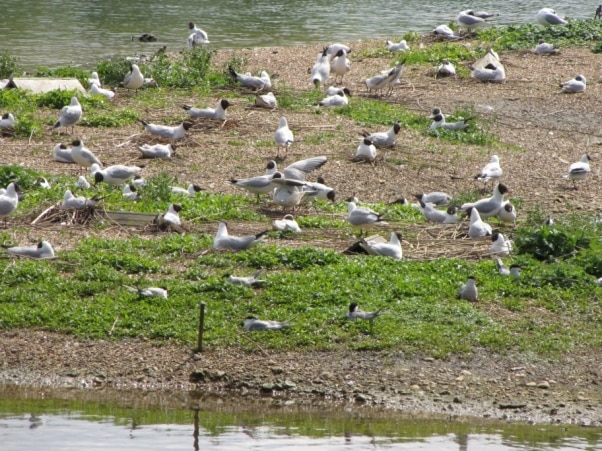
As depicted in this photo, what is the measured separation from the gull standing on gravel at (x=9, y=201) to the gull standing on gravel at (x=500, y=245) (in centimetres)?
458

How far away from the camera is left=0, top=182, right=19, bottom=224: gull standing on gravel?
36.0 feet

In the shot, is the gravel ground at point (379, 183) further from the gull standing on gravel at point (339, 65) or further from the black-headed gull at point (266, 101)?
the gull standing on gravel at point (339, 65)

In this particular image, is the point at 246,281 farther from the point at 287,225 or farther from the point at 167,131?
the point at 167,131

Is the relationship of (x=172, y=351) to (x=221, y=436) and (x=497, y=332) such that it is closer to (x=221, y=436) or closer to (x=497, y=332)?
(x=221, y=436)

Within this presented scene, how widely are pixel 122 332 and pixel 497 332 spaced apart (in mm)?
2952

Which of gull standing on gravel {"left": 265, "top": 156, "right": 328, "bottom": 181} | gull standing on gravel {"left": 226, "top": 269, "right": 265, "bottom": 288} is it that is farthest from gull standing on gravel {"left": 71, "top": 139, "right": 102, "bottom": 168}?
gull standing on gravel {"left": 226, "top": 269, "right": 265, "bottom": 288}

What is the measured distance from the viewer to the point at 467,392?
8352mm

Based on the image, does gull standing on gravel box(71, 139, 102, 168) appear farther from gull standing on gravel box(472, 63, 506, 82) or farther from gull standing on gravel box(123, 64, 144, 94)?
gull standing on gravel box(472, 63, 506, 82)

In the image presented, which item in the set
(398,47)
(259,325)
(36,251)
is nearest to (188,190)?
(36,251)

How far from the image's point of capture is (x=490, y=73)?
800 inches

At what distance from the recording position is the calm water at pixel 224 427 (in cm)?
726

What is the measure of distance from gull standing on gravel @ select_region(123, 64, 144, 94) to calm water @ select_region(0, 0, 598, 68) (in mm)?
4592

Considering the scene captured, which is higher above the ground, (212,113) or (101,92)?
(101,92)

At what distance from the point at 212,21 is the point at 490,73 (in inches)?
468
